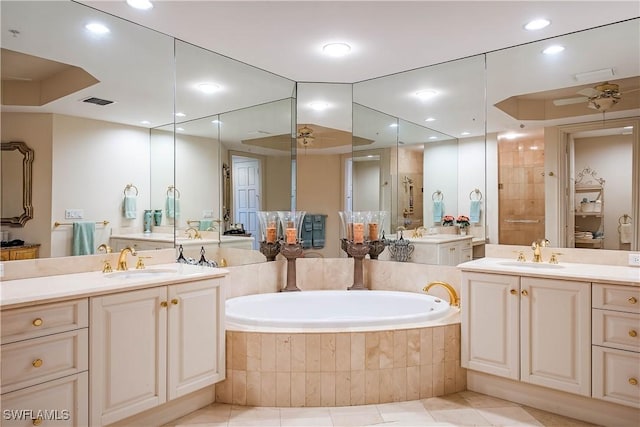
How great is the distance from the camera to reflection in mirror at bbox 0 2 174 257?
2.22 meters

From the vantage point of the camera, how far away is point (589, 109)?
2.90 metres

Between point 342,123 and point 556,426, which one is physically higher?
point 342,123

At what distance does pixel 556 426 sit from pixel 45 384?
2.64 meters

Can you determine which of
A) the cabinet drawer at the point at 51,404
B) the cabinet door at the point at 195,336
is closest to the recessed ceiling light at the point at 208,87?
the cabinet door at the point at 195,336

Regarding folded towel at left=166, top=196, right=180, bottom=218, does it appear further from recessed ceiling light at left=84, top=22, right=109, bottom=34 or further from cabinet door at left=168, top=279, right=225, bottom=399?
recessed ceiling light at left=84, top=22, right=109, bottom=34

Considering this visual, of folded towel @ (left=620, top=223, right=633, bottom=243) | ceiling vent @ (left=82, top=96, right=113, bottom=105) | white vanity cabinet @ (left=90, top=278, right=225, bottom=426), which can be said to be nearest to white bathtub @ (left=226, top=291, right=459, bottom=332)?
white vanity cabinet @ (left=90, top=278, right=225, bottom=426)

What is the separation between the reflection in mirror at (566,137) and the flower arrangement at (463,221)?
199mm

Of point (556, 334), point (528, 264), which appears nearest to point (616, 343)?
point (556, 334)

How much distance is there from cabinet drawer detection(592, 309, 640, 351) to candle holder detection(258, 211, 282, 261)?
7.76 feet

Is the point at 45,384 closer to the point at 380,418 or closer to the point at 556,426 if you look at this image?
the point at 380,418

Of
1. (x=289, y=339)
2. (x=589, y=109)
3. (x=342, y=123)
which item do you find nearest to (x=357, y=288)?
(x=289, y=339)

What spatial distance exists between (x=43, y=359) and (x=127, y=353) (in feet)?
1.25

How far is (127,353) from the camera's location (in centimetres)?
208

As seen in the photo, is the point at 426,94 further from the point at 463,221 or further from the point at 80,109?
the point at 80,109
